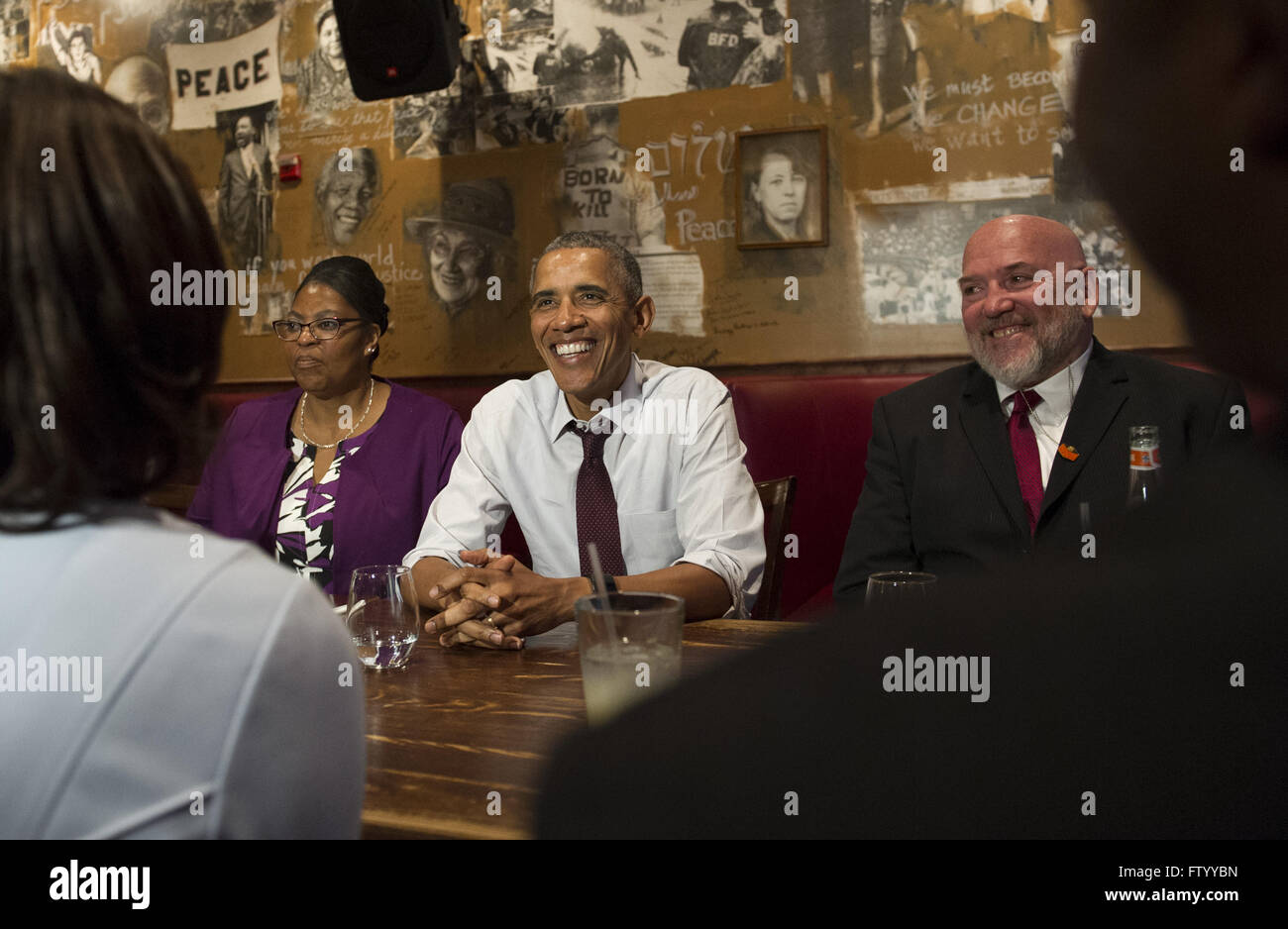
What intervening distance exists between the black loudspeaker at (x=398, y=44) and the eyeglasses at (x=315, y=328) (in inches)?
29.5

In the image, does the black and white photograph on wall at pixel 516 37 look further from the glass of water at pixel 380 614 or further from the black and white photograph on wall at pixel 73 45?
the glass of water at pixel 380 614

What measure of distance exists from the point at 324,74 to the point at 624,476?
208 centimetres

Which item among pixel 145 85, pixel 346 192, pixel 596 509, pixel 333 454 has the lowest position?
pixel 596 509

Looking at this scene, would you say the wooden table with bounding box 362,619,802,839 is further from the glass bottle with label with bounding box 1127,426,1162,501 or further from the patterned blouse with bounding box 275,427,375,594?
the patterned blouse with bounding box 275,427,375,594

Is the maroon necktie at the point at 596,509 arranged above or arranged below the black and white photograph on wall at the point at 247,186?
below

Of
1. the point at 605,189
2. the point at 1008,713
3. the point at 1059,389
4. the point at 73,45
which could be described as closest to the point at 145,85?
the point at 73,45

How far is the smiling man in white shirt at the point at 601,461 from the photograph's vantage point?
1.46m

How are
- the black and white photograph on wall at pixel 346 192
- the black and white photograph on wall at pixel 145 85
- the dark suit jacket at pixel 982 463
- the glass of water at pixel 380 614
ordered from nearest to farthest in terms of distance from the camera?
the glass of water at pixel 380 614 < the dark suit jacket at pixel 982 463 < the black and white photograph on wall at pixel 346 192 < the black and white photograph on wall at pixel 145 85

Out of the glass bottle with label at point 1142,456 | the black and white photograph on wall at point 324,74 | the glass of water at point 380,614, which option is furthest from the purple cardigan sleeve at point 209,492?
the glass bottle with label at point 1142,456

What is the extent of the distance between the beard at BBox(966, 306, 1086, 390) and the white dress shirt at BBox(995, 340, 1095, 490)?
0.02 m

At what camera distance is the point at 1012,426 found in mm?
1544

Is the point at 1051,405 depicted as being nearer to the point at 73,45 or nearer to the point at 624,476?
the point at 624,476

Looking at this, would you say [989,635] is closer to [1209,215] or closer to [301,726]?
[1209,215]
